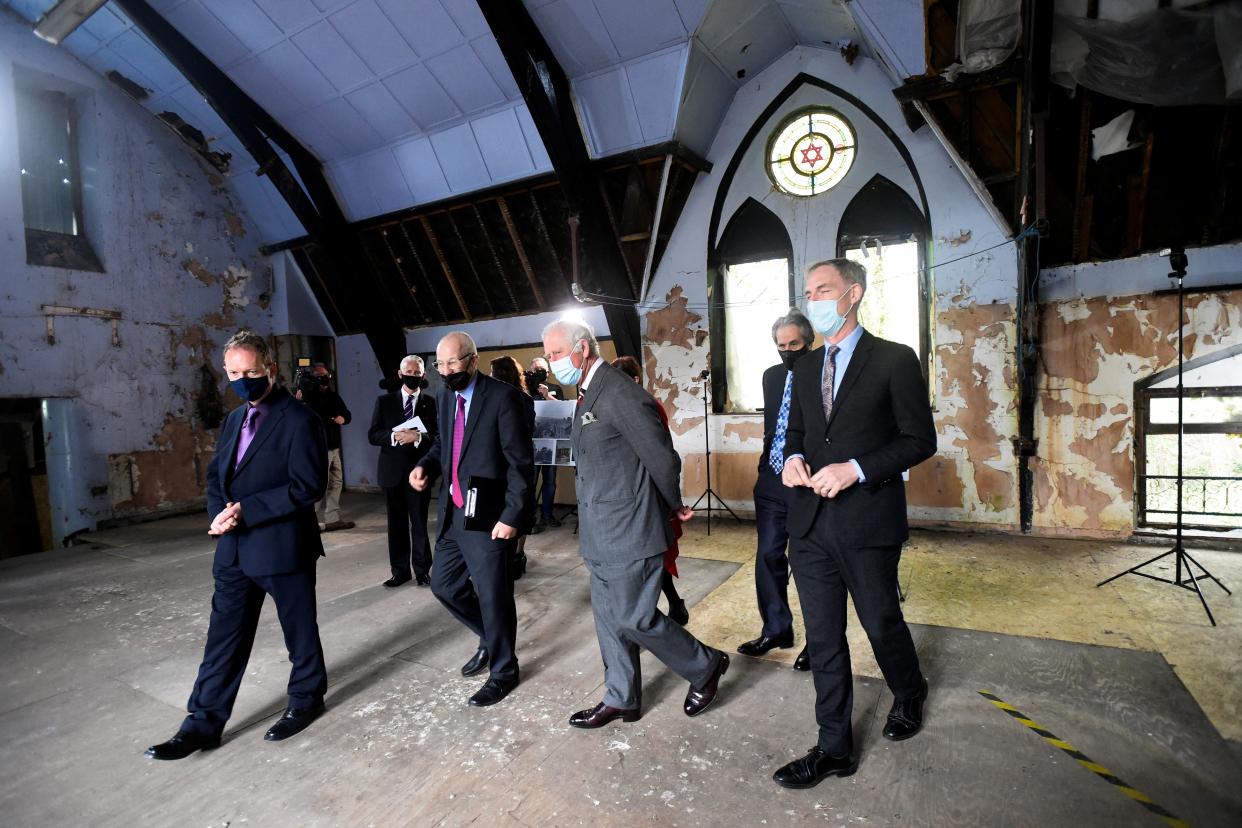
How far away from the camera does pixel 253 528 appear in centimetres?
260

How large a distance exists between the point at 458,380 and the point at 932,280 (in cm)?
475

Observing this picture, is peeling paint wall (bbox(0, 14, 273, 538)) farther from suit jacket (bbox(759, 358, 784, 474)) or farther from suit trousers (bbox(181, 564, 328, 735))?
suit jacket (bbox(759, 358, 784, 474))

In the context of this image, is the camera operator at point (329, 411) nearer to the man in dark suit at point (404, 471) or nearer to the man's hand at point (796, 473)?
the man in dark suit at point (404, 471)

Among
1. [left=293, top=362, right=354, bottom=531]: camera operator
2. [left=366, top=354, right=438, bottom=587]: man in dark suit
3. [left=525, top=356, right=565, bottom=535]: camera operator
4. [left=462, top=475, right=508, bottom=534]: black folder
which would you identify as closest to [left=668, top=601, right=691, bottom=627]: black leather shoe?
[left=462, top=475, right=508, bottom=534]: black folder

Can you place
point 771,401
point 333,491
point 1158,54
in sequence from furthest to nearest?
point 333,491
point 1158,54
point 771,401

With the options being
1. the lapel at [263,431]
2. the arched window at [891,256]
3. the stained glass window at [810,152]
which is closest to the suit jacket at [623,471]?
the lapel at [263,431]

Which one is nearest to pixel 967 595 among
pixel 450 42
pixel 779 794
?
pixel 779 794

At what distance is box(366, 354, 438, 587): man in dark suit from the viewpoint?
462 centimetres

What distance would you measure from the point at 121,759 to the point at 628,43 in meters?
6.18

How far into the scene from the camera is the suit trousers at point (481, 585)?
115 inches

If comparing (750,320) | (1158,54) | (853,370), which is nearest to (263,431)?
(853,370)

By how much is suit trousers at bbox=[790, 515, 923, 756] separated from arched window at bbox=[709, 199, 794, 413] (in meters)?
4.54

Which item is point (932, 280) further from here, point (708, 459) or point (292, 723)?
point (292, 723)

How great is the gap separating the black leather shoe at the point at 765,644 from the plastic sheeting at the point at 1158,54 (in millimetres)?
4289
